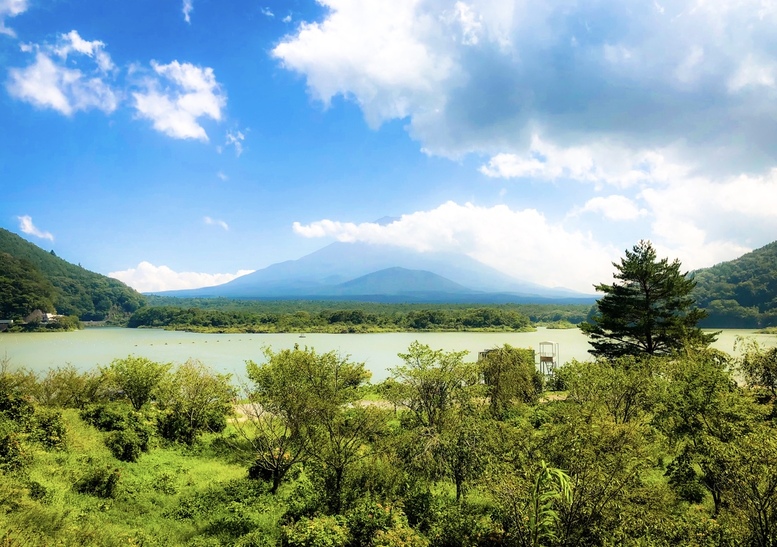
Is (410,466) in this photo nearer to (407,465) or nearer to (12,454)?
(407,465)

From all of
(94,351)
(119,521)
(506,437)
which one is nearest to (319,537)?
(506,437)

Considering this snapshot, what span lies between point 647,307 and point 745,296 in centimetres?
4694

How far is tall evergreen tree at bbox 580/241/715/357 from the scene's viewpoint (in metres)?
20.1

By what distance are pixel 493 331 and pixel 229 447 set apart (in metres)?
58.5

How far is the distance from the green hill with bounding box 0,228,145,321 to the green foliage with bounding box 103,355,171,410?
59.5 meters

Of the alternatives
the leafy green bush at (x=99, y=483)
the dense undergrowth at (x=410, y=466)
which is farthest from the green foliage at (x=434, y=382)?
the leafy green bush at (x=99, y=483)

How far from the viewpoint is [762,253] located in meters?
62.5

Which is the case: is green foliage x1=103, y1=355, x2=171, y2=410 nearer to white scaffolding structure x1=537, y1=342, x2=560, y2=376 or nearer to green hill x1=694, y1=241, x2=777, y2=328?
white scaffolding structure x1=537, y1=342, x2=560, y2=376

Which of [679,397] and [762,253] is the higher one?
[762,253]

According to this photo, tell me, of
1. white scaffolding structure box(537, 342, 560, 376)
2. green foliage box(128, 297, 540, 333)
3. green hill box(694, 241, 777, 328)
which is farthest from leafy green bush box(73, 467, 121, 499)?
green hill box(694, 241, 777, 328)

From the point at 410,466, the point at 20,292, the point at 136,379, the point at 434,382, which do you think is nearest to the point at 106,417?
the point at 136,379

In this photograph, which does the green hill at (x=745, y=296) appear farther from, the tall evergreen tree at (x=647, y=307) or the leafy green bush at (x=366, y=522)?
the leafy green bush at (x=366, y=522)

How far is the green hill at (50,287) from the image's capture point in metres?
59.2

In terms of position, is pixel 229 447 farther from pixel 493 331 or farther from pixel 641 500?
pixel 493 331
